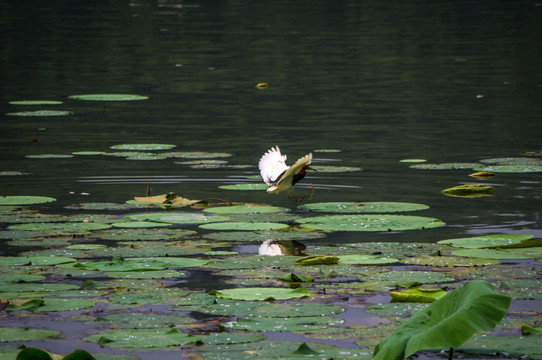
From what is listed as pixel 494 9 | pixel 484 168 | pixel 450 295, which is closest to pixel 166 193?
pixel 484 168

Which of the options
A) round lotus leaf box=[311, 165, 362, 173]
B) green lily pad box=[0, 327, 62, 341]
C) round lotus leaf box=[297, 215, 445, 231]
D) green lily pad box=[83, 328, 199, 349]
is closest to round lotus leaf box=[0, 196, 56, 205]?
round lotus leaf box=[297, 215, 445, 231]

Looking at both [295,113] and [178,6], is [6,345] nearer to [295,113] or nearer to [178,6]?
[295,113]

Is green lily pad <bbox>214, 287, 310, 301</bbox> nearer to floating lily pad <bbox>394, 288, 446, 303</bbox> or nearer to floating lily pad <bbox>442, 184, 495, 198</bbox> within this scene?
floating lily pad <bbox>394, 288, 446, 303</bbox>

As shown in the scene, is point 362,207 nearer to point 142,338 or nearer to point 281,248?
point 281,248

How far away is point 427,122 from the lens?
1348 cm

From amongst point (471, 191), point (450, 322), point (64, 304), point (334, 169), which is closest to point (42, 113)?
point (334, 169)

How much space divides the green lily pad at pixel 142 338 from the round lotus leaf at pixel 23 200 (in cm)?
373

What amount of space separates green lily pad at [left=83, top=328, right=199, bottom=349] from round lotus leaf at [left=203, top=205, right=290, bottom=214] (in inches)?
126

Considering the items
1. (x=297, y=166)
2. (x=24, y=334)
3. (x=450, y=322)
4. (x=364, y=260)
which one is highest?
(x=450, y=322)

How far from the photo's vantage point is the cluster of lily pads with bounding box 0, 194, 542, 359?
441 cm

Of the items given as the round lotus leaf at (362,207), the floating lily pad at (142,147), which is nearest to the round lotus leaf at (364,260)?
the round lotus leaf at (362,207)

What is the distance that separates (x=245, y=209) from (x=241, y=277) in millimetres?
2126

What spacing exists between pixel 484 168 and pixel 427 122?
3.88m

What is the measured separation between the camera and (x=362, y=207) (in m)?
7.78
